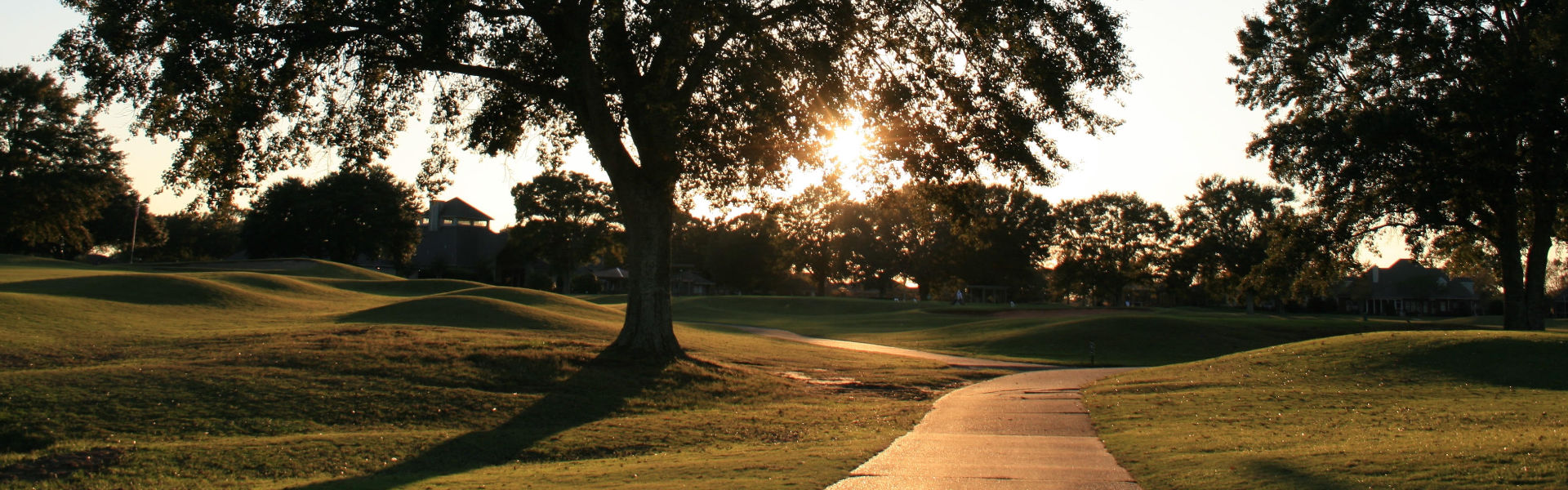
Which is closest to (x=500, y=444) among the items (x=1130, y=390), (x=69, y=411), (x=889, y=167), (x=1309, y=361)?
(x=69, y=411)

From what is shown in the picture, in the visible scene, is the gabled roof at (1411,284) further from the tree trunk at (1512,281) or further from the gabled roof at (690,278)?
the tree trunk at (1512,281)

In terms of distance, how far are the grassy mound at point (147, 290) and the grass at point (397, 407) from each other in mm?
979

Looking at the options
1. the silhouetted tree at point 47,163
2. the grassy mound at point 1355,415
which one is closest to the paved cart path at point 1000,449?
the grassy mound at point 1355,415

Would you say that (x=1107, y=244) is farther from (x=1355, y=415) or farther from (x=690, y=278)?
(x=1355, y=415)

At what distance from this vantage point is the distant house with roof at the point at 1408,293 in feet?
281

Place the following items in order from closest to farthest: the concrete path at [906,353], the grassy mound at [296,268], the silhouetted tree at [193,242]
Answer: the concrete path at [906,353], the grassy mound at [296,268], the silhouetted tree at [193,242]

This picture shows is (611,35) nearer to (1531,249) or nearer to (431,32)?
(431,32)

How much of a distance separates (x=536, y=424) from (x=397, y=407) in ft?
6.48

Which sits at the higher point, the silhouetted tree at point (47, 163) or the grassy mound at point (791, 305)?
the silhouetted tree at point (47, 163)

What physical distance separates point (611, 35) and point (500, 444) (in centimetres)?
842

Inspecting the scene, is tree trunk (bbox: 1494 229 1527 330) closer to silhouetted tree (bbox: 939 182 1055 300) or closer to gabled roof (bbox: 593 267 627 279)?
silhouetted tree (bbox: 939 182 1055 300)

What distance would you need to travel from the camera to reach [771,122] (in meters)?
15.8

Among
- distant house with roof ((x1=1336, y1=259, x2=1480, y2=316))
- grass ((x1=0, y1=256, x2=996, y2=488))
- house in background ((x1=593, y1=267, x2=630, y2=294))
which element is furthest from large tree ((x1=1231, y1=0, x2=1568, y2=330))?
house in background ((x1=593, y1=267, x2=630, y2=294))

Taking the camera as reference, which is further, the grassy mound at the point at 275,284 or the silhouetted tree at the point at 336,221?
the silhouetted tree at the point at 336,221
